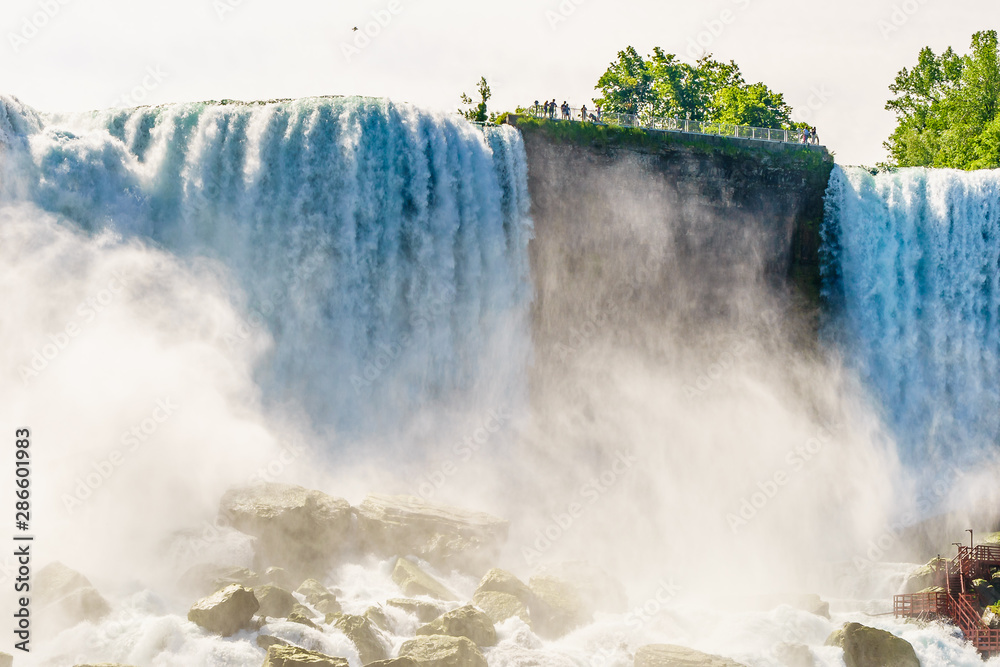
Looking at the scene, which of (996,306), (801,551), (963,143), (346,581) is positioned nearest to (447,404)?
(346,581)

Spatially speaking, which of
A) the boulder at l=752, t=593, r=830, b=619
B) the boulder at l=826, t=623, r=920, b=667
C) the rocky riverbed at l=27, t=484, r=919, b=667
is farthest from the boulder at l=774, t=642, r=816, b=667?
the boulder at l=752, t=593, r=830, b=619

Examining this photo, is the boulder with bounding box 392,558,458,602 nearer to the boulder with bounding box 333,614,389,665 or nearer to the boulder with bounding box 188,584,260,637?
the boulder with bounding box 333,614,389,665

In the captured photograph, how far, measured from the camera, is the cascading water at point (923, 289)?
31.0 metres

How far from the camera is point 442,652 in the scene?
52.5 feet

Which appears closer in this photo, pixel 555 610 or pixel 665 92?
pixel 555 610

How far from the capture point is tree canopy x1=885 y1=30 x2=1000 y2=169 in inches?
1654

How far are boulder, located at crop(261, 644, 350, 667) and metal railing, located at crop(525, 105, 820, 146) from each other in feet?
57.4

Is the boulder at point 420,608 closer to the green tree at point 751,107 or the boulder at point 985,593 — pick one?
the boulder at point 985,593

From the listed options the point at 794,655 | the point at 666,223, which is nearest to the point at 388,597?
the point at 794,655

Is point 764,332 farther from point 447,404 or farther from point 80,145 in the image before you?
point 80,145

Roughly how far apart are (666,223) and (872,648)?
14.2 m

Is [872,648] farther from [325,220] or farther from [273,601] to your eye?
[325,220]

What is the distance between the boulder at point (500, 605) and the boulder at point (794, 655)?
475 cm

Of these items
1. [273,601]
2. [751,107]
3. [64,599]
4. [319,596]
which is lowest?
[319,596]
